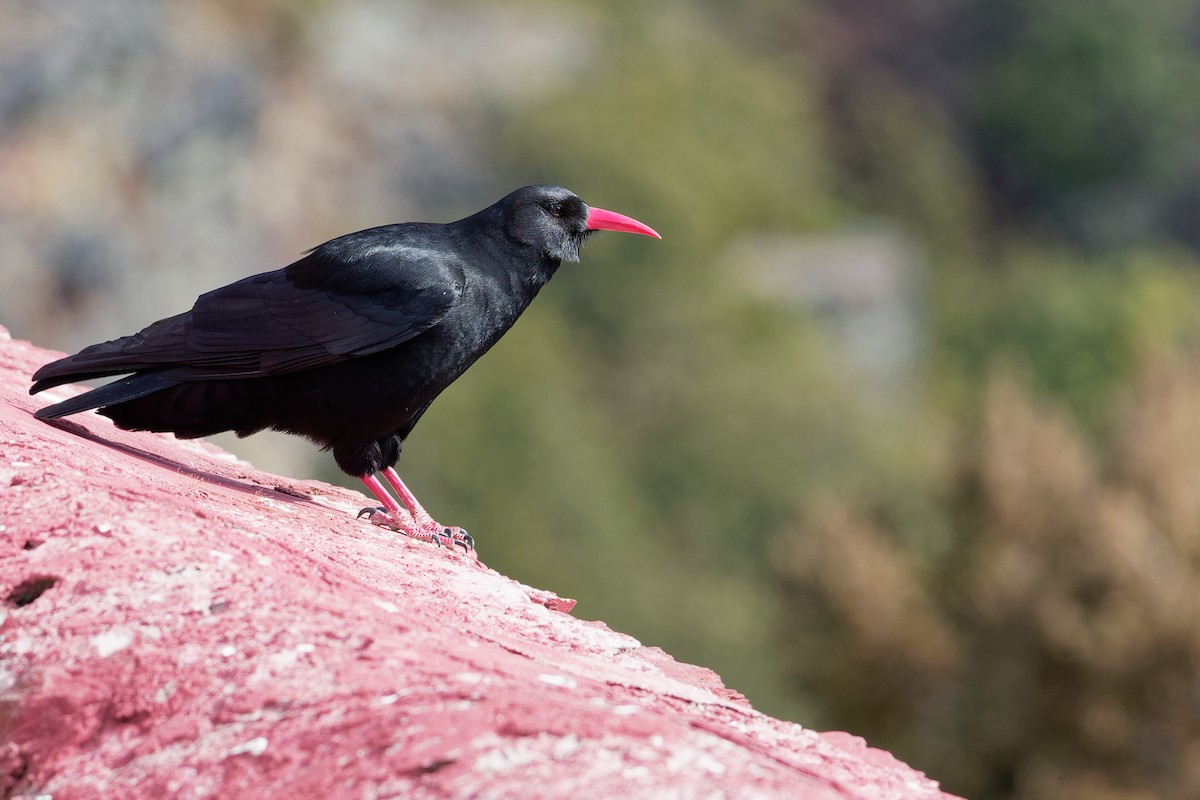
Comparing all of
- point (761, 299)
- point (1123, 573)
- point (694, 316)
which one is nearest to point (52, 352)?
point (1123, 573)

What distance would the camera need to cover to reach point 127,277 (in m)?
56.4

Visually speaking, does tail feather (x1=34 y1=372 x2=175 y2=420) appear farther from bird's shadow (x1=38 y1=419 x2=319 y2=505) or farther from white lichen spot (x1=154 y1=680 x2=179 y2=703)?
white lichen spot (x1=154 y1=680 x2=179 y2=703)

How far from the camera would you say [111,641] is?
447 centimetres

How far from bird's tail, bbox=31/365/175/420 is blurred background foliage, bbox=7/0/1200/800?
2939cm

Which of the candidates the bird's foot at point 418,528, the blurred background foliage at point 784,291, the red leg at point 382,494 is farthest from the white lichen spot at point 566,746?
the blurred background foliage at point 784,291

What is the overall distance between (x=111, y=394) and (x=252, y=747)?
3.27 metres

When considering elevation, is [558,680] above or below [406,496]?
below

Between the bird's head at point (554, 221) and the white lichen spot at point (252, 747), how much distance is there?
14.4 feet

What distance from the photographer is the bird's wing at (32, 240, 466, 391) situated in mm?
7422

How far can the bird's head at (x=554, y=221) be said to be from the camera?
8320 millimetres

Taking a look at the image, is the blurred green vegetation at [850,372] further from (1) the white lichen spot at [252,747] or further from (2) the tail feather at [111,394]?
(1) the white lichen spot at [252,747]

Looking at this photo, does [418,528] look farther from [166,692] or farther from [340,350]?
[166,692]

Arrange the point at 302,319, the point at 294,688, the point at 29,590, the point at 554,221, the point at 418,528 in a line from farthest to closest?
the point at 554,221 < the point at 302,319 < the point at 418,528 < the point at 29,590 < the point at 294,688

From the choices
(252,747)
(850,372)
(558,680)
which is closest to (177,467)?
(558,680)
